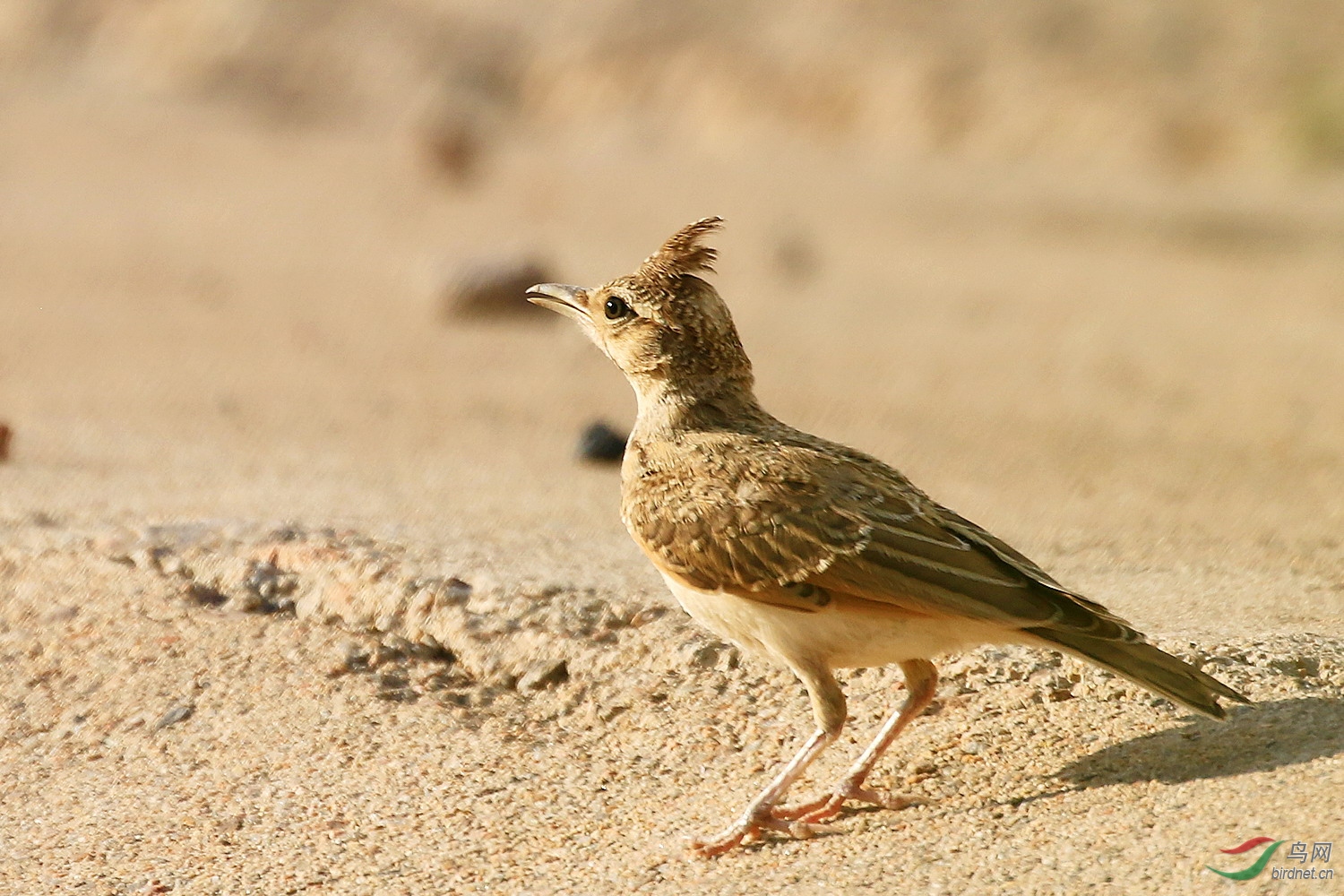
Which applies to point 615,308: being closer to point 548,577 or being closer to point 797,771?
point 548,577

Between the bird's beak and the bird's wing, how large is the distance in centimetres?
83

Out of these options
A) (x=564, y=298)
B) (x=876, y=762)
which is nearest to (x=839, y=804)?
(x=876, y=762)

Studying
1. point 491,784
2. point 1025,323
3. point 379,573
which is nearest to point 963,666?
point 491,784

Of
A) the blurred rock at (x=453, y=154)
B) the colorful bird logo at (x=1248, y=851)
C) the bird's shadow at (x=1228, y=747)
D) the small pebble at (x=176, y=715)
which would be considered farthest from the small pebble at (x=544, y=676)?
the blurred rock at (x=453, y=154)

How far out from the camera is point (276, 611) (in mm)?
4855

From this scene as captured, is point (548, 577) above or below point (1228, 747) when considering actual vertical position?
below

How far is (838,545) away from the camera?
366 centimetres

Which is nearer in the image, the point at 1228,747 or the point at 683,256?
the point at 1228,747

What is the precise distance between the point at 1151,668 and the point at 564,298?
204cm

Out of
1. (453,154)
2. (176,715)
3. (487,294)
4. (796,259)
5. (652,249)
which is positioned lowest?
(176,715)

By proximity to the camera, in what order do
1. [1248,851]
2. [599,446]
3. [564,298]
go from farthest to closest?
[599,446], [564,298], [1248,851]

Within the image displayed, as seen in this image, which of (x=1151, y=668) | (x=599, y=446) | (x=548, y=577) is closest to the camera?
(x=1151, y=668)

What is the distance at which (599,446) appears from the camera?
24.1 feet

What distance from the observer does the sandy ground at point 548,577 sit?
12.1ft
